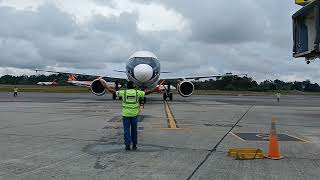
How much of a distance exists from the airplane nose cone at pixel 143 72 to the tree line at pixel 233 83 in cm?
5717

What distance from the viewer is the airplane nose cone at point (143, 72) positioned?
30.3 metres

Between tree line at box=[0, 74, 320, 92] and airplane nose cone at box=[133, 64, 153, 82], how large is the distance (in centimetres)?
5717

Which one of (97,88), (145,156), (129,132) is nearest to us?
(145,156)

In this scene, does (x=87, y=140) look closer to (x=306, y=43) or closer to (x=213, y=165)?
(x=213, y=165)

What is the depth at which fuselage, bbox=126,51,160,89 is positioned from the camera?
30528mm

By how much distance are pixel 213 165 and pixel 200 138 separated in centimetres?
399

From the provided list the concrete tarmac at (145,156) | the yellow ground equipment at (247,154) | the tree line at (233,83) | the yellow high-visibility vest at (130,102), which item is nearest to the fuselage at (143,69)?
the concrete tarmac at (145,156)

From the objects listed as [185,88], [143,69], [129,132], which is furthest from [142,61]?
[129,132]

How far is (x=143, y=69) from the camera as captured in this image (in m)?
30.4

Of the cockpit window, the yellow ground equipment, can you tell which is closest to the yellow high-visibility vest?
the yellow ground equipment

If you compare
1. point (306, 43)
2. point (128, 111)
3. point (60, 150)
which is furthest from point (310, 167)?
point (306, 43)

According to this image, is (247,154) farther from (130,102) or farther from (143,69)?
(143,69)

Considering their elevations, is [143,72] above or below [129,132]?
above

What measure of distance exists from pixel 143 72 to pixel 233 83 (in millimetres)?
98455
